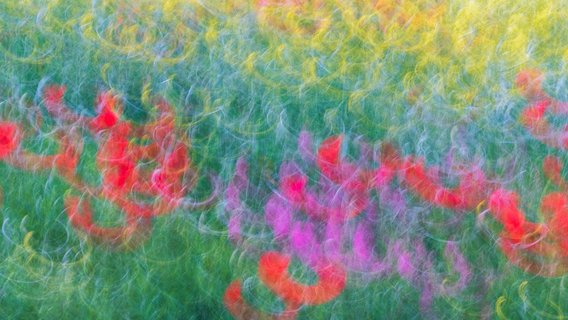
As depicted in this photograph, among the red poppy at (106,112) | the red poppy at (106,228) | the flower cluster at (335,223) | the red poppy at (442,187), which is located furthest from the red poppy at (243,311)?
the red poppy at (106,112)

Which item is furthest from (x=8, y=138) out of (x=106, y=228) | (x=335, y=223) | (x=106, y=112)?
(x=335, y=223)

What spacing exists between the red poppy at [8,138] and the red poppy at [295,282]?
1.74 ft

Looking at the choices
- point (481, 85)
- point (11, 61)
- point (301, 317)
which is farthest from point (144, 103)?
point (481, 85)

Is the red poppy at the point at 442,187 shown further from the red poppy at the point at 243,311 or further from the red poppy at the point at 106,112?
the red poppy at the point at 106,112

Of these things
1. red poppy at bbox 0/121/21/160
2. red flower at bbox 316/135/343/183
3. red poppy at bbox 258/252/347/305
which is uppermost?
red poppy at bbox 0/121/21/160

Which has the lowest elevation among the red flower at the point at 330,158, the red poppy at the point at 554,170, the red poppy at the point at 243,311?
the red poppy at the point at 243,311

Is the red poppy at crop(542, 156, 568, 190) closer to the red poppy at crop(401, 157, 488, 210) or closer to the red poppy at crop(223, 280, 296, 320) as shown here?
the red poppy at crop(401, 157, 488, 210)

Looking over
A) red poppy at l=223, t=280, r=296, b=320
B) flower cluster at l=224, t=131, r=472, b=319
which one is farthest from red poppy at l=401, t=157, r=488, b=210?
red poppy at l=223, t=280, r=296, b=320

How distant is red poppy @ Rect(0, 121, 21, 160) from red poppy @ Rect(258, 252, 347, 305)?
531 millimetres

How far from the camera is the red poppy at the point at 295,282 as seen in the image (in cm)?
143

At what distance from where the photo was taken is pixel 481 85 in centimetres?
182

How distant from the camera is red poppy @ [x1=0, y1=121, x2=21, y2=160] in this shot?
63.4 inches

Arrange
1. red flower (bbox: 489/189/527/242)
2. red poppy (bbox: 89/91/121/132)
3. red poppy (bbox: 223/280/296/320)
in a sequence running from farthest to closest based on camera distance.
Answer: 1. red poppy (bbox: 89/91/121/132)
2. red flower (bbox: 489/189/527/242)
3. red poppy (bbox: 223/280/296/320)

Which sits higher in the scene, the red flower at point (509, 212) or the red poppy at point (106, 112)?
the red poppy at point (106, 112)
